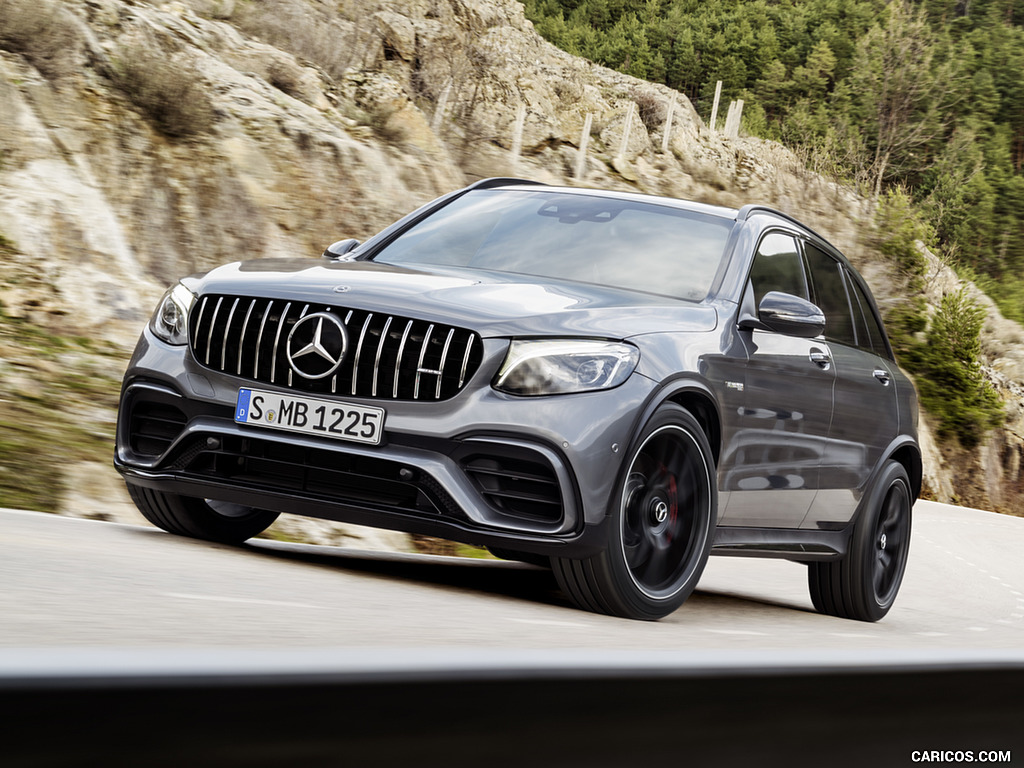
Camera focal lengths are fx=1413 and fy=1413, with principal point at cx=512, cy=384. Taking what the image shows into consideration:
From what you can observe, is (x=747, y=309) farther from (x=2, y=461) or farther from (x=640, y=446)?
(x=2, y=461)

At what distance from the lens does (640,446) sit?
16.5 feet

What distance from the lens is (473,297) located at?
5.27m

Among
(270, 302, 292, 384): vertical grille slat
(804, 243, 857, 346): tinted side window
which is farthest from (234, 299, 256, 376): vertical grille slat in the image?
(804, 243, 857, 346): tinted side window

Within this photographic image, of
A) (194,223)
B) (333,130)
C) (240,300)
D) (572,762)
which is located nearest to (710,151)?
(333,130)

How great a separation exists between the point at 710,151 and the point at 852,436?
26.4 metres

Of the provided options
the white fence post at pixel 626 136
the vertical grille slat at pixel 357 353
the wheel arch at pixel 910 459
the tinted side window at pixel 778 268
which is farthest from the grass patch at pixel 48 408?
the white fence post at pixel 626 136

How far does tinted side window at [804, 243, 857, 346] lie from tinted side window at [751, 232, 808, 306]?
0.17 metres

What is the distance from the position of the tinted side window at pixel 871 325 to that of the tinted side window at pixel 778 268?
89 cm

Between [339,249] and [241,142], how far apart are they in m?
10.1

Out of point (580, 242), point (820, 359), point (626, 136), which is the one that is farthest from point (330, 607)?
point (626, 136)

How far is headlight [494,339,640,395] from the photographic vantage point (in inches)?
196

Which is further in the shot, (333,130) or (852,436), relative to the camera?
(333,130)
